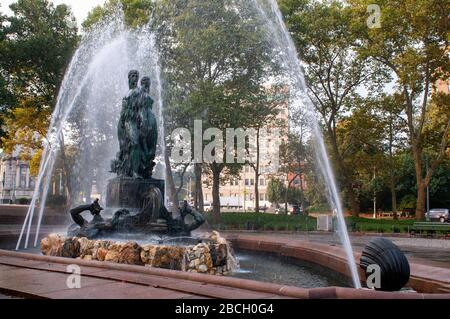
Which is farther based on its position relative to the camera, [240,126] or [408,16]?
[240,126]

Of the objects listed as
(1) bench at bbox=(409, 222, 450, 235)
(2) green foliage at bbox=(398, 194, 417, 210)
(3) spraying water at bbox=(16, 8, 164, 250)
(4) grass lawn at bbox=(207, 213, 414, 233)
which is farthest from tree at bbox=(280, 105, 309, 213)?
(1) bench at bbox=(409, 222, 450, 235)

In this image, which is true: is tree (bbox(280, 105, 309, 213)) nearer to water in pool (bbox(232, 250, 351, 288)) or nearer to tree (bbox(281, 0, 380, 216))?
tree (bbox(281, 0, 380, 216))

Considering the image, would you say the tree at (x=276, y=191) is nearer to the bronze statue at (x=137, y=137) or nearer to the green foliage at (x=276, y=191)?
the green foliage at (x=276, y=191)

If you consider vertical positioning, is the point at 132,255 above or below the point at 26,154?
below

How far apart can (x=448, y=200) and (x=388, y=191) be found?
597 centimetres

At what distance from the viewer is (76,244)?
11.0 m

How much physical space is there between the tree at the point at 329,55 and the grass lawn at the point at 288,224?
267 inches

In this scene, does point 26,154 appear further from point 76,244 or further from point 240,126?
point 76,244

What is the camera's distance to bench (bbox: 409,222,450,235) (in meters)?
23.0

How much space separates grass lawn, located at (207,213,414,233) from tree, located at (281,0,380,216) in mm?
6785

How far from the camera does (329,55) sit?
34.1 metres

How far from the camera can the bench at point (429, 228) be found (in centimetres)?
2301

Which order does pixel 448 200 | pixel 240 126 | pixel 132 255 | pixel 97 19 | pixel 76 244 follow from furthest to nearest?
pixel 448 200 < pixel 97 19 < pixel 240 126 < pixel 76 244 < pixel 132 255

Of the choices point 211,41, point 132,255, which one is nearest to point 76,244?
point 132,255
